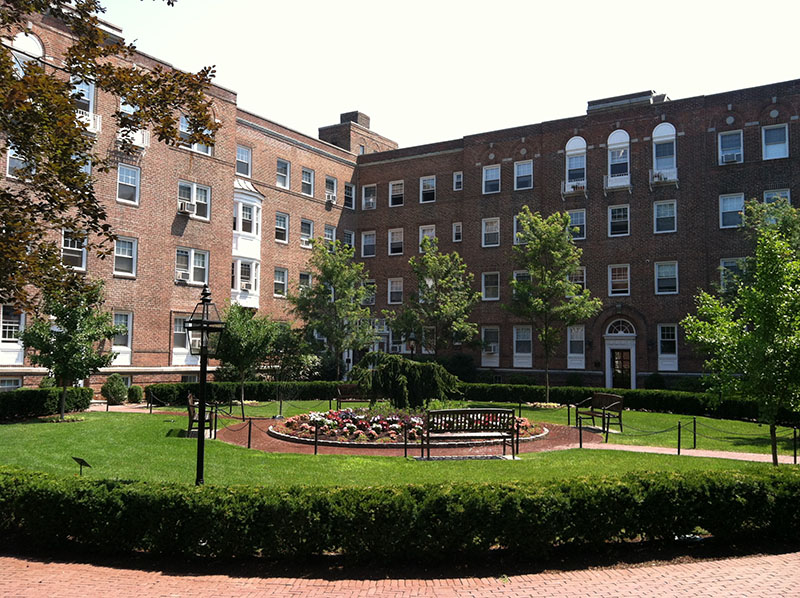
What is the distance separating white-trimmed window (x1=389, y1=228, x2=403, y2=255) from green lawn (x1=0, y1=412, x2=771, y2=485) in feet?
88.2

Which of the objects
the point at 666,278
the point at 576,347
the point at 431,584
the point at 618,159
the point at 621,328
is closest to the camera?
the point at 431,584

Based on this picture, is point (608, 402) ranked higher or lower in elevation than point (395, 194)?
lower

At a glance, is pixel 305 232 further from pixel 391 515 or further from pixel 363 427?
pixel 391 515

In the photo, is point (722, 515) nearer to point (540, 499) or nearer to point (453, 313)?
point (540, 499)

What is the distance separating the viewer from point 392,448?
1565 cm

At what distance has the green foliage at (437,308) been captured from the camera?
107 ft

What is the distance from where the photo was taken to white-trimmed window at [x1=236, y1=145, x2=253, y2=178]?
36812mm

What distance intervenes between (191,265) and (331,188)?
44.2 feet

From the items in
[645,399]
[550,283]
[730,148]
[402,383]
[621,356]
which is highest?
[730,148]

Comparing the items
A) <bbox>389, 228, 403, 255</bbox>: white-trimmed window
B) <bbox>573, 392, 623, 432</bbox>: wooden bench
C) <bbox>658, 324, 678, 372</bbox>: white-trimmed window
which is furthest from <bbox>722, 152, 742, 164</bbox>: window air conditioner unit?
<bbox>389, 228, 403, 255</bbox>: white-trimmed window

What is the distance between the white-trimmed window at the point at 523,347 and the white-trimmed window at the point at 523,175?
27.1 feet

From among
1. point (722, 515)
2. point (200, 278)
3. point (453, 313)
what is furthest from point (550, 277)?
point (722, 515)

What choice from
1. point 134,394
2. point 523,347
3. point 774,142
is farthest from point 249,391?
Answer: point 774,142

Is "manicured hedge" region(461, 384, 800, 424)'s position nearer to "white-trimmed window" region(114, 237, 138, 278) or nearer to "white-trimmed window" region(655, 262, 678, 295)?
"white-trimmed window" region(655, 262, 678, 295)
